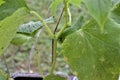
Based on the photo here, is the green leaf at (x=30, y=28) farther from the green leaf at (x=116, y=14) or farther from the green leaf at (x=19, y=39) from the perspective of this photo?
the green leaf at (x=116, y=14)

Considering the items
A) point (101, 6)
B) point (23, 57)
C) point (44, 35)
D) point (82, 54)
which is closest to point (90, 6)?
point (101, 6)

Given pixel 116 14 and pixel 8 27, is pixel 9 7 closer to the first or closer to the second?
pixel 8 27

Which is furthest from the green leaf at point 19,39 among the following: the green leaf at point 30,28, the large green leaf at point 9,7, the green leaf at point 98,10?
the green leaf at point 98,10

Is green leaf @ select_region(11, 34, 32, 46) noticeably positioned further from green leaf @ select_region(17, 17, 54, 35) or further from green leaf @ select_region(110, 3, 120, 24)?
green leaf @ select_region(110, 3, 120, 24)

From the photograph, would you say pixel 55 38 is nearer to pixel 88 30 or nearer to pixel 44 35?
pixel 88 30

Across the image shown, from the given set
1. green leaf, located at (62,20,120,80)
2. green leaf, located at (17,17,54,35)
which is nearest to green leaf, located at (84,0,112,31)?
green leaf, located at (62,20,120,80)
